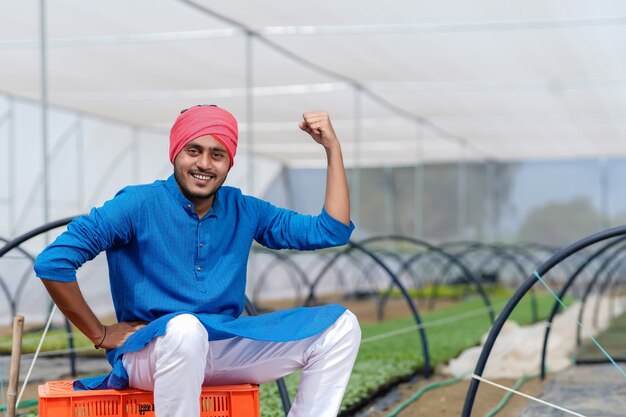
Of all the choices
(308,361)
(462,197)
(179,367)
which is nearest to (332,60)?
(308,361)

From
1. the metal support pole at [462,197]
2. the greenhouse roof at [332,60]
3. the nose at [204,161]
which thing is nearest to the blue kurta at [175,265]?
the nose at [204,161]

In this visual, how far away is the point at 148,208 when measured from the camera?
2.55 m

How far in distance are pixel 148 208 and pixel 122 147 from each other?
12973 millimetres

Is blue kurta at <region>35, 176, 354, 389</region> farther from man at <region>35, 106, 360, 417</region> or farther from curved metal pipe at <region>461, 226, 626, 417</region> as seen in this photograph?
curved metal pipe at <region>461, 226, 626, 417</region>

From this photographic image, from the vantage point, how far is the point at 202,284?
8.45 ft

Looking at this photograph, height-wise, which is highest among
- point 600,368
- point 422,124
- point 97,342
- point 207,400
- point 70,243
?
point 422,124

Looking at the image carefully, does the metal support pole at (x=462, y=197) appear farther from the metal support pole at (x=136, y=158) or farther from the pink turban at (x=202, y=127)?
the pink turban at (x=202, y=127)

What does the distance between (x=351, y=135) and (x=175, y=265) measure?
13.1m

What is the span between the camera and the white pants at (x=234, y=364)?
7.54 feet

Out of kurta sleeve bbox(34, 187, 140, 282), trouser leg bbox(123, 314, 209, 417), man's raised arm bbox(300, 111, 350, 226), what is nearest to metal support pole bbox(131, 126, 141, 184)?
man's raised arm bbox(300, 111, 350, 226)

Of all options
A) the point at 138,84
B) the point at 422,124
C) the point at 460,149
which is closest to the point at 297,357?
the point at 138,84

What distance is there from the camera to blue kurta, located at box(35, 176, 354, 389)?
247 cm

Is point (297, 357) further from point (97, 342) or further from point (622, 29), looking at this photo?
point (622, 29)

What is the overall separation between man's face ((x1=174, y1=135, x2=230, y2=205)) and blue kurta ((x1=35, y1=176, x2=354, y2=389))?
58 mm
